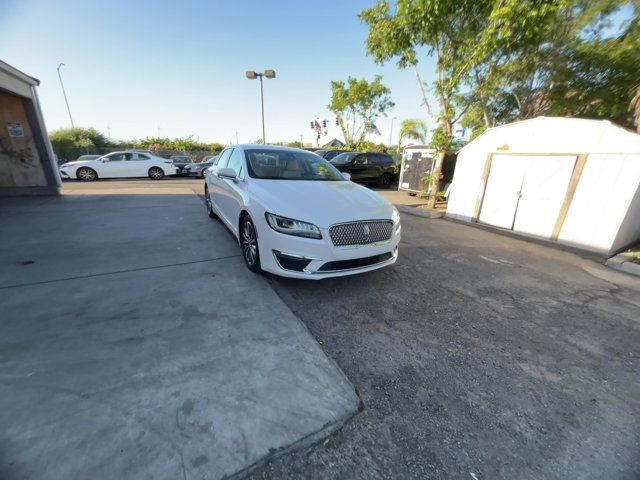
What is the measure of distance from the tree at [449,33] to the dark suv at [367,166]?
16.1 feet

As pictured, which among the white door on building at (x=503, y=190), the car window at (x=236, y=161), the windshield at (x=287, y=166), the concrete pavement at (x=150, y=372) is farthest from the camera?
the white door on building at (x=503, y=190)

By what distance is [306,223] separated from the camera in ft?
9.44

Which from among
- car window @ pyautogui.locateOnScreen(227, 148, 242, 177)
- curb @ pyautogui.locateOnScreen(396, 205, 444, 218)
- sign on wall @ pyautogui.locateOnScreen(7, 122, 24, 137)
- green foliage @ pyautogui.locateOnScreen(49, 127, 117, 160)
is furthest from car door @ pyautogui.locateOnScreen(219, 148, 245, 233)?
green foliage @ pyautogui.locateOnScreen(49, 127, 117, 160)

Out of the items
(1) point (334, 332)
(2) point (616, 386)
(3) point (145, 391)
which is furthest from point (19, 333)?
(2) point (616, 386)

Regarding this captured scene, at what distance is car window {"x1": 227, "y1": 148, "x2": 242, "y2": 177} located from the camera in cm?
418

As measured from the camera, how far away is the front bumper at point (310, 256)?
9.41 feet

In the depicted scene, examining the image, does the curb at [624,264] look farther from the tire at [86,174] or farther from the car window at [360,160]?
the tire at [86,174]

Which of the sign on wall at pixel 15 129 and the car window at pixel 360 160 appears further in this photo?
the car window at pixel 360 160

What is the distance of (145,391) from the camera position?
1.82m

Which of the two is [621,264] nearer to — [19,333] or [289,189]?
[289,189]

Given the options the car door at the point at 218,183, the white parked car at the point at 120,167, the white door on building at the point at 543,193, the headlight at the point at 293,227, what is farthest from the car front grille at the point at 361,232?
the white parked car at the point at 120,167

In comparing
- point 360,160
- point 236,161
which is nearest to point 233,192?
point 236,161

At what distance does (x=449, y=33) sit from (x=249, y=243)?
8221 mm

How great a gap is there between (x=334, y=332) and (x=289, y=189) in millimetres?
1829
